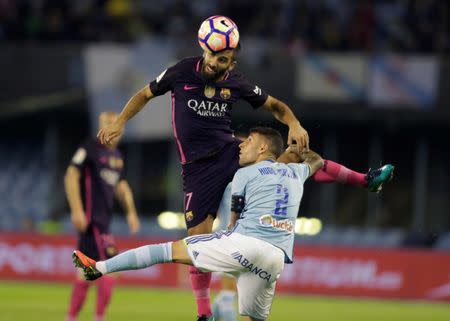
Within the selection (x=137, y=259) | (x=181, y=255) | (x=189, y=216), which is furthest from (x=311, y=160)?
(x=137, y=259)

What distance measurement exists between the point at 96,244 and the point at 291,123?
400 cm

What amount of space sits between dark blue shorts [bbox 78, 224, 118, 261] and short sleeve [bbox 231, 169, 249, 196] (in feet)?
12.8

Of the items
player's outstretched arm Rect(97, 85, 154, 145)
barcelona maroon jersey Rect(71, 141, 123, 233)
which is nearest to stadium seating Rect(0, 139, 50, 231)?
barcelona maroon jersey Rect(71, 141, 123, 233)

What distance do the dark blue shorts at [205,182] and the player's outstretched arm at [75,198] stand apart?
9.62ft

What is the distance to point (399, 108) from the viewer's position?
86.3 feet

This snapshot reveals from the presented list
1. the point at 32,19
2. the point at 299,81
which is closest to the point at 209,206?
the point at 299,81

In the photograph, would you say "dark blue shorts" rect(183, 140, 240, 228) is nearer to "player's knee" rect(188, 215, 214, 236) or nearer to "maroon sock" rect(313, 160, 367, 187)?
"player's knee" rect(188, 215, 214, 236)

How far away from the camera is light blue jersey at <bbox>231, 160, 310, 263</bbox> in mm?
9617

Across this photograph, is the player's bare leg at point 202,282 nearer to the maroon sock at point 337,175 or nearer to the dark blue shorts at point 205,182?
the dark blue shorts at point 205,182

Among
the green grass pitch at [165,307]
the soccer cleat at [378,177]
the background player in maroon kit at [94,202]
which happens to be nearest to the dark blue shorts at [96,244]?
the background player in maroon kit at [94,202]

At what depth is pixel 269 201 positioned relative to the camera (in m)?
9.63

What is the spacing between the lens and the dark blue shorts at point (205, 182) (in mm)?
10492

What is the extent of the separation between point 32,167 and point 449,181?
35.3 feet

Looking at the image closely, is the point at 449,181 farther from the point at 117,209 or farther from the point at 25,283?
the point at 25,283
